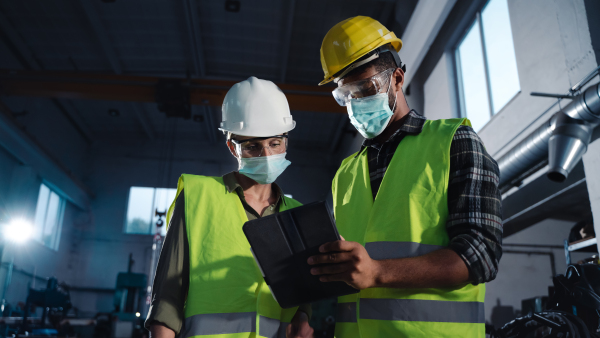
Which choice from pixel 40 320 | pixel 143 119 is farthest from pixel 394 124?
pixel 143 119

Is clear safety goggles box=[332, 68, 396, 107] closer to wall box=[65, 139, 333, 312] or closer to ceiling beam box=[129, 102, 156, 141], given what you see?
ceiling beam box=[129, 102, 156, 141]

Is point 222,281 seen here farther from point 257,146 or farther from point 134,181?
point 134,181

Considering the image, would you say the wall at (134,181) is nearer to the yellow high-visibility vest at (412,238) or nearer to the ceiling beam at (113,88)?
the ceiling beam at (113,88)

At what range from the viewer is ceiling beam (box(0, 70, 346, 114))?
1144 centimetres

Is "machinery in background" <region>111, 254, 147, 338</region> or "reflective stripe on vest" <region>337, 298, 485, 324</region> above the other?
"reflective stripe on vest" <region>337, 298, 485, 324</region>

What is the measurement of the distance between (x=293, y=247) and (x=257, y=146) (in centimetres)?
83

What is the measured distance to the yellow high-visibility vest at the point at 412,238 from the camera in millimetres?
1448

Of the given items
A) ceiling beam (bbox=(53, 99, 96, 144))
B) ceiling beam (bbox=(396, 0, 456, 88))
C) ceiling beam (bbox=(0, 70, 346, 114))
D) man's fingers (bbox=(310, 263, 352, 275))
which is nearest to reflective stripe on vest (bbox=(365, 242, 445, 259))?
man's fingers (bbox=(310, 263, 352, 275))

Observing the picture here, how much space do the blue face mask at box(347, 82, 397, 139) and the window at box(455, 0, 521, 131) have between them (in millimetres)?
5174

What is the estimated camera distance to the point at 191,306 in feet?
5.58

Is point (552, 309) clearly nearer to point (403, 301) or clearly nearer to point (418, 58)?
point (403, 301)

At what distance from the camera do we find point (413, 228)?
150 centimetres

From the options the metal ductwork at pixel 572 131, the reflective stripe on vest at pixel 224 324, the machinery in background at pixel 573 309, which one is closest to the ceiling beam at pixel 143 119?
the metal ductwork at pixel 572 131

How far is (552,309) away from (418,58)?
593cm
